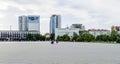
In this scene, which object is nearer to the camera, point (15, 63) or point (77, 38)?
point (15, 63)

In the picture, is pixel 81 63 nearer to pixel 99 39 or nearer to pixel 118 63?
pixel 118 63

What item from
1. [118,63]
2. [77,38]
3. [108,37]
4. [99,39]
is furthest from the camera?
[77,38]

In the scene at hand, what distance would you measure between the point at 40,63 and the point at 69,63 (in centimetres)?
249

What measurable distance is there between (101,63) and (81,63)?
1714 mm

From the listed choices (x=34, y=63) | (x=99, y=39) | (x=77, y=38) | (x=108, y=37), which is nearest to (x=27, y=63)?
(x=34, y=63)

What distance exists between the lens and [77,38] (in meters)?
188

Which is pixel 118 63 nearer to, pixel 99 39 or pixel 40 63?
pixel 40 63

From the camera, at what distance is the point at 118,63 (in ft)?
85.5

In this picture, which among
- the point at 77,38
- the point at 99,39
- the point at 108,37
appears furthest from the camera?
the point at 77,38

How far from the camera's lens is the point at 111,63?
86.9 feet

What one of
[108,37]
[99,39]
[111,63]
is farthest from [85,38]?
[111,63]

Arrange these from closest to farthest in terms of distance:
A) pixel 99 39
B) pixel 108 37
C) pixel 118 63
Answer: pixel 118 63
pixel 108 37
pixel 99 39

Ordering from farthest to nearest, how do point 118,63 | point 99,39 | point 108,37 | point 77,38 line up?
point 77,38
point 99,39
point 108,37
point 118,63

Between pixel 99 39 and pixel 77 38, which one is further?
pixel 77 38
